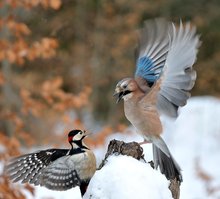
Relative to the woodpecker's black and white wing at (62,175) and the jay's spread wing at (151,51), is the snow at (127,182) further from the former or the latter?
the jay's spread wing at (151,51)

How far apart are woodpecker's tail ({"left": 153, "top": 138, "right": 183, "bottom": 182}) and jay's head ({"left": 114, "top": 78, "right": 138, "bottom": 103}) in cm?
41

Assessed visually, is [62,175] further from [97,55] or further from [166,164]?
[97,55]

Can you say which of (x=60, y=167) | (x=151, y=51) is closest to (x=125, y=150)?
(x=60, y=167)

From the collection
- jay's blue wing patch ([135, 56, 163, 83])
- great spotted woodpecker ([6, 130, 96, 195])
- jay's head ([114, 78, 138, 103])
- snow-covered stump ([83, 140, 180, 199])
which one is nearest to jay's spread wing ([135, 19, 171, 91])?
jay's blue wing patch ([135, 56, 163, 83])

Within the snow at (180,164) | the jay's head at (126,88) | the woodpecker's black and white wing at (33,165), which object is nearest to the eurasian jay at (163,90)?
the jay's head at (126,88)

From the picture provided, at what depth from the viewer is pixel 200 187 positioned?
10.5m

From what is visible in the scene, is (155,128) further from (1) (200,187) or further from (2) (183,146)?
(2) (183,146)

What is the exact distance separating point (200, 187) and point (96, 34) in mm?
7619

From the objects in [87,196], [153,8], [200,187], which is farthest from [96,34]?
[87,196]

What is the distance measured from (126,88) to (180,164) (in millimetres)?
8061

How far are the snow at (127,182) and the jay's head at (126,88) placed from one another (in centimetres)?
86

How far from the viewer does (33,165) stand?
396cm

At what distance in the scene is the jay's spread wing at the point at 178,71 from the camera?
4.35 metres

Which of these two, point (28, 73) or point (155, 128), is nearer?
point (155, 128)
